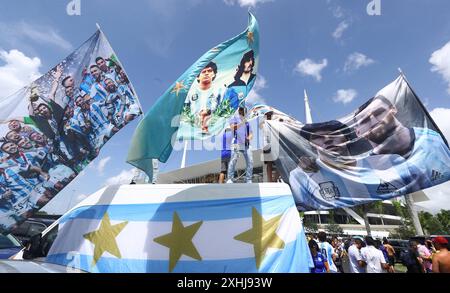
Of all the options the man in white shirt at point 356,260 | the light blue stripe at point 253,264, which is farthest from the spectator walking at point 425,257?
the light blue stripe at point 253,264

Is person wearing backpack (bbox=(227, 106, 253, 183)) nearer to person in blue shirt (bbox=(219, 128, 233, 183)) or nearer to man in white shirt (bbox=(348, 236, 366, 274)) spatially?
person in blue shirt (bbox=(219, 128, 233, 183))

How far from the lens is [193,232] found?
11.3 ft

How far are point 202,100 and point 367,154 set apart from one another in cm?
425

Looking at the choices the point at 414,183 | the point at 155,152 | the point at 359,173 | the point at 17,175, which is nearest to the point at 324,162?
the point at 359,173

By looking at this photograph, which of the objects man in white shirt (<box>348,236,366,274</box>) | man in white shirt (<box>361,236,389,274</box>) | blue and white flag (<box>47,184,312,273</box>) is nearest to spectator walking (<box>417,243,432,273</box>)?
man in white shirt (<box>348,236,366,274</box>)

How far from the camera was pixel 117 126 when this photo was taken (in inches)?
282

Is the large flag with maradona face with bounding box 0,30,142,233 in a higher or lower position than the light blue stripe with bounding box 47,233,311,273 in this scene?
higher

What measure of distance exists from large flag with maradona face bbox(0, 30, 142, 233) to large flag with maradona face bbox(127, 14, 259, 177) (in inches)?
132

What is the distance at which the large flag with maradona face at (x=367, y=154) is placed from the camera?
17.2 feet

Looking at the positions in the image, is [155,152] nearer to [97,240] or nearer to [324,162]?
[97,240]

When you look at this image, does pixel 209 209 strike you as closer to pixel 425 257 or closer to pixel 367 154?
pixel 367 154

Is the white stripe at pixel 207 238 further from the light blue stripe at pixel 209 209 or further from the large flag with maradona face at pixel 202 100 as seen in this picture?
the large flag with maradona face at pixel 202 100

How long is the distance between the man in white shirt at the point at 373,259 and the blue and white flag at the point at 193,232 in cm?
349

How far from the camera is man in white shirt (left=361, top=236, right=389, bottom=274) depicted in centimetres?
557
